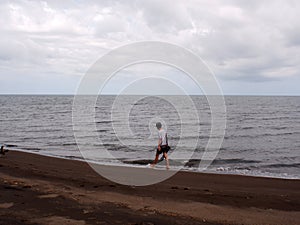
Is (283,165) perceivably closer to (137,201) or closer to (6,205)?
(137,201)

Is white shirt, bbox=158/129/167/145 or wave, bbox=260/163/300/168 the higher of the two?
white shirt, bbox=158/129/167/145

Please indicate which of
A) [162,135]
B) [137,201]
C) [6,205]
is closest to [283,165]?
[162,135]

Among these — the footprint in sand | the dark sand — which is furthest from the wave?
the footprint in sand

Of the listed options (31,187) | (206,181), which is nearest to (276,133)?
(206,181)

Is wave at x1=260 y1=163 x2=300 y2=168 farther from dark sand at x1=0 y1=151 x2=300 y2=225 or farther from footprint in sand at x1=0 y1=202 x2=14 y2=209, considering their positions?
footprint in sand at x1=0 y1=202 x2=14 y2=209

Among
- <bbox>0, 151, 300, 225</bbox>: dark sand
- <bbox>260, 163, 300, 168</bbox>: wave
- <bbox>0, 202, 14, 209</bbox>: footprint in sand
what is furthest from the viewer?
<bbox>260, 163, 300, 168</bbox>: wave

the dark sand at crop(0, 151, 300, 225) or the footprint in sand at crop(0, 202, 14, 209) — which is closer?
the dark sand at crop(0, 151, 300, 225)

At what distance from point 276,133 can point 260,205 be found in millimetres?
23540

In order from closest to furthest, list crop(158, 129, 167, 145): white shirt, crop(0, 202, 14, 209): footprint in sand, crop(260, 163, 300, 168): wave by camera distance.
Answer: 1. crop(0, 202, 14, 209): footprint in sand
2. crop(158, 129, 167, 145): white shirt
3. crop(260, 163, 300, 168): wave

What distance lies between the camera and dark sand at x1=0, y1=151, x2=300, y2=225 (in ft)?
21.2

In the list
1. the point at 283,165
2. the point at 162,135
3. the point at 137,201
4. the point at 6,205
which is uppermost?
the point at 162,135

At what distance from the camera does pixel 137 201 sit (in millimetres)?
7973

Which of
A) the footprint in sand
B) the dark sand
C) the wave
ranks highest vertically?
the footprint in sand

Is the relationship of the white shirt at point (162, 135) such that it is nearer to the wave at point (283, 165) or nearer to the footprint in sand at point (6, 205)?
the wave at point (283, 165)
